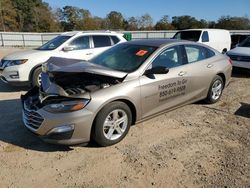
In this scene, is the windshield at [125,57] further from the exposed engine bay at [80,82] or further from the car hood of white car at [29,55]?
the car hood of white car at [29,55]

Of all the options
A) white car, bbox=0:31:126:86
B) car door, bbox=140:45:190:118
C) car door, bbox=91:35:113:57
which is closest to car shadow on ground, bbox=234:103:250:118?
car door, bbox=140:45:190:118

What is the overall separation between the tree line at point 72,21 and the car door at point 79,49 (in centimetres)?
5800

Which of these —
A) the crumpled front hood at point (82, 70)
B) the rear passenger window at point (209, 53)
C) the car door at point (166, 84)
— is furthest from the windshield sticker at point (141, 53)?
the rear passenger window at point (209, 53)

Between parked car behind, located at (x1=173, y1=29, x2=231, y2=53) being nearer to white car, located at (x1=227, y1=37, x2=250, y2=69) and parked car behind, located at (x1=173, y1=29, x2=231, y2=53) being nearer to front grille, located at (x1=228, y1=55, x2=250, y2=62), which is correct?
white car, located at (x1=227, y1=37, x2=250, y2=69)

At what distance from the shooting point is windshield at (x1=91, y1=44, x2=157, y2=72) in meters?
4.77

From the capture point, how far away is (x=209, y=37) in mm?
12867

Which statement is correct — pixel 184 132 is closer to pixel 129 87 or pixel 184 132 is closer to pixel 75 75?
pixel 129 87

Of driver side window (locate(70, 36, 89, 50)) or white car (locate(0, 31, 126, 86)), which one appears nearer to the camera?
white car (locate(0, 31, 126, 86))

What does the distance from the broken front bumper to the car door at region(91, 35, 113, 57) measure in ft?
16.2

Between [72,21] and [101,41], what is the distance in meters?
72.6

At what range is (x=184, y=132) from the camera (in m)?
4.84

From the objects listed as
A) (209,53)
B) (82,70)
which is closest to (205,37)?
(209,53)

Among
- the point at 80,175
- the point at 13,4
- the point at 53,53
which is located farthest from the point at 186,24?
the point at 80,175

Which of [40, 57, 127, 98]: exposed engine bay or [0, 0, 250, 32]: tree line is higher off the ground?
[0, 0, 250, 32]: tree line
